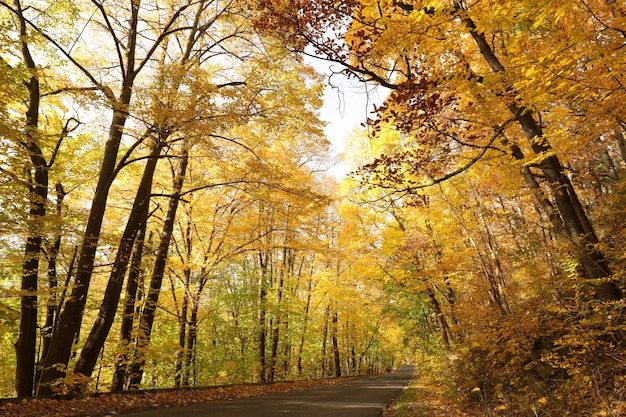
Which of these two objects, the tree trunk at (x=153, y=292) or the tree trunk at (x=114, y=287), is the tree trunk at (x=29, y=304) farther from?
the tree trunk at (x=153, y=292)

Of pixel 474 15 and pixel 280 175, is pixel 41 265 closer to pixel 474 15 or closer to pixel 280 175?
pixel 280 175

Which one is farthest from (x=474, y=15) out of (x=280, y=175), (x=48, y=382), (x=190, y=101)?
(x=48, y=382)

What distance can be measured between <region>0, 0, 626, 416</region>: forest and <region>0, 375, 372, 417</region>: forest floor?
2.43 feet

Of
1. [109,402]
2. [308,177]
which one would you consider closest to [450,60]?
[308,177]

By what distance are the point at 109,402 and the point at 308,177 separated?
10387 mm

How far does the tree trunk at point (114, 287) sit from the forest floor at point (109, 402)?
1362 mm

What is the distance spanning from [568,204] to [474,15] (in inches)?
164

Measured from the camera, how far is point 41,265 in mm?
11656

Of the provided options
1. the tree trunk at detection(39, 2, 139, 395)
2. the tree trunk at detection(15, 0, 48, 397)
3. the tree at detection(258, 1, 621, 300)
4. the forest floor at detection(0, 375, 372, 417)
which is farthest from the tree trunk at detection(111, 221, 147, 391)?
the tree at detection(258, 1, 621, 300)

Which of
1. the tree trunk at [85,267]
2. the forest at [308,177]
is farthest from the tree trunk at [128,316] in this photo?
the tree trunk at [85,267]

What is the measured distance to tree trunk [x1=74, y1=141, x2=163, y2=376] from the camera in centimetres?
855

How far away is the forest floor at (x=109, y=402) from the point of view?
5879mm

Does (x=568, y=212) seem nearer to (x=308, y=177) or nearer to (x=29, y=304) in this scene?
(x=308, y=177)

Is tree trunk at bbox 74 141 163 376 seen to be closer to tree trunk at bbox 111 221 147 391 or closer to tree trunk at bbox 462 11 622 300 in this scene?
tree trunk at bbox 111 221 147 391
